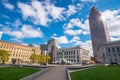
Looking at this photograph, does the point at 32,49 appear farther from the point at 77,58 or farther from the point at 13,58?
the point at 77,58

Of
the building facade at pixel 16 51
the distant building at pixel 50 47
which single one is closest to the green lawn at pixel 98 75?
the building facade at pixel 16 51

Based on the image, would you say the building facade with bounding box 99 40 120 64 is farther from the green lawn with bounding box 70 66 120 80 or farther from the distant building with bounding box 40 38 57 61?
the distant building with bounding box 40 38 57 61

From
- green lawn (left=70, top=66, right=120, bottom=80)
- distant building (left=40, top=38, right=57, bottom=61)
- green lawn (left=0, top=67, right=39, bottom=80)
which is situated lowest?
green lawn (left=70, top=66, right=120, bottom=80)

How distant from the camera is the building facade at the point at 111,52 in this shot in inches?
3078

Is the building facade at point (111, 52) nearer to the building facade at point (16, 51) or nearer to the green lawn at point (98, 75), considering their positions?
the green lawn at point (98, 75)

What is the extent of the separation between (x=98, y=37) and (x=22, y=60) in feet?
482

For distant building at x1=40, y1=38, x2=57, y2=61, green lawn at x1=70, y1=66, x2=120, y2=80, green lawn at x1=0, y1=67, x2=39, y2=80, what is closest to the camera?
green lawn at x1=70, y1=66, x2=120, y2=80

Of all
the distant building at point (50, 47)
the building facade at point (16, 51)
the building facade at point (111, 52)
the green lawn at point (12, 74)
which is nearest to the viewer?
the green lawn at point (12, 74)

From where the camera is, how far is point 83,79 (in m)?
16.4

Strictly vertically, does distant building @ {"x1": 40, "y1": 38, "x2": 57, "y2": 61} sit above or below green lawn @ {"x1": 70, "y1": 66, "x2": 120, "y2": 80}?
above

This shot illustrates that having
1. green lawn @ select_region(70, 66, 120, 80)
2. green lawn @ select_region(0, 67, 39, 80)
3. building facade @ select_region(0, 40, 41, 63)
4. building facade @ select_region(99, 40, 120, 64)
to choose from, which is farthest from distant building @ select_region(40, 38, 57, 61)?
green lawn @ select_region(70, 66, 120, 80)

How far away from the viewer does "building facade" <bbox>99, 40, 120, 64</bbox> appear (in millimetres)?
78188

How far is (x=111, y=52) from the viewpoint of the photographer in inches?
3201

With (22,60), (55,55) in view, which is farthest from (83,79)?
(55,55)
